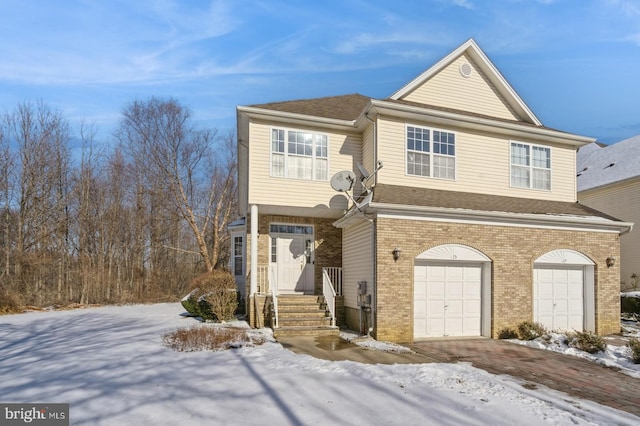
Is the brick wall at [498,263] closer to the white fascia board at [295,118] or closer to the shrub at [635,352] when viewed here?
the shrub at [635,352]

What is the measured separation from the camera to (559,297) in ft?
42.1

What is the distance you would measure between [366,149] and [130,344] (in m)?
8.72

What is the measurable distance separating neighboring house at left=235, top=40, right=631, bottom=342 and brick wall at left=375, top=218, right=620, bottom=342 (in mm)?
33

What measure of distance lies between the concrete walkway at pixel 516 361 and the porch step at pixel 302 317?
0.40 m

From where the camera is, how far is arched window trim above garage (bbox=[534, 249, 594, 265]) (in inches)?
494

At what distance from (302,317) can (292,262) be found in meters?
2.79

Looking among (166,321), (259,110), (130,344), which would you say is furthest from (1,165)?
(130,344)

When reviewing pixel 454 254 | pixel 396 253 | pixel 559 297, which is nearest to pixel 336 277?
pixel 396 253

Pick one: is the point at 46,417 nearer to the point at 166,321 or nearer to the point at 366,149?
the point at 166,321

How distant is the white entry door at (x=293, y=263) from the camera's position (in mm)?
14453

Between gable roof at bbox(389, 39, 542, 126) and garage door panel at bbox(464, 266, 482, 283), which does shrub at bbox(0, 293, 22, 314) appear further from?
garage door panel at bbox(464, 266, 482, 283)

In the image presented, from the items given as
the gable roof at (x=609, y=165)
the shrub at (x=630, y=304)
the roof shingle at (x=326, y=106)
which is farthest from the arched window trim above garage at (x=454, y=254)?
the gable roof at (x=609, y=165)

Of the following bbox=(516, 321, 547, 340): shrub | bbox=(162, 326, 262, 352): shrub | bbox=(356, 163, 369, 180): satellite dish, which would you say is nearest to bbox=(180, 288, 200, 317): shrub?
bbox=(162, 326, 262, 352): shrub

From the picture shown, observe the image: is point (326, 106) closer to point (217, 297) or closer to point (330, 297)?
point (330, 297)
